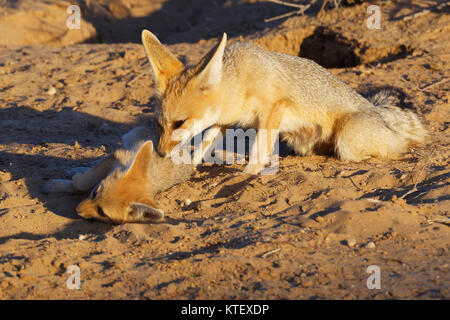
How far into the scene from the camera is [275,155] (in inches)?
257

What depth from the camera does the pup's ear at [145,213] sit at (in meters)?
4.74

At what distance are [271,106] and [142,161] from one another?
1628mm

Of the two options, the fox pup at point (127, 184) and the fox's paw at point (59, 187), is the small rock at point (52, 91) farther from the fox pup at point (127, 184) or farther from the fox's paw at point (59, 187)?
the fox's paw at point (59, 187)

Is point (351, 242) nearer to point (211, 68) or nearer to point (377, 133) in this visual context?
point (211, 68)

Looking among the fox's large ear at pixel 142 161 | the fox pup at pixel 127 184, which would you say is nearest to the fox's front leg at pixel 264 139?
the fox pup at pixel 127 184

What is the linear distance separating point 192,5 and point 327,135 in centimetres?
1132

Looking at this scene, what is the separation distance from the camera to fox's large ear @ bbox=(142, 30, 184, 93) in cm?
542

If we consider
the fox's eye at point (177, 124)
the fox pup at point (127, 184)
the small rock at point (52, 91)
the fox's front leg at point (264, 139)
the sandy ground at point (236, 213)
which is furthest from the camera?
the small rock at point (52, 91)

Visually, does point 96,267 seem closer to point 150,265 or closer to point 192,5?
point 150,265

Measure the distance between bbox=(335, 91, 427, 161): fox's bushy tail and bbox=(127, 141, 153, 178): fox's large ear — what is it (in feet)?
8.02

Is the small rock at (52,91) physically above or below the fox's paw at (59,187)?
above

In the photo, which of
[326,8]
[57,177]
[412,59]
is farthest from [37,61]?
[412,59]

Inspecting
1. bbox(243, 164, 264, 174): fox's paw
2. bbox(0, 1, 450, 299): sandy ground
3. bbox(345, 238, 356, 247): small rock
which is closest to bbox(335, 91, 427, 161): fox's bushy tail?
bbox(0, 1, 450, 299): sandy ground

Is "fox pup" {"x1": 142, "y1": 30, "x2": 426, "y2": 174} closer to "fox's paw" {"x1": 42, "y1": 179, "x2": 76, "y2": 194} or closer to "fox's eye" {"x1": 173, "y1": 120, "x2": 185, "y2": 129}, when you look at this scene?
"fox's eye" {"x1": 173, "y1": 120, "x2": 185, "y2": 129}
